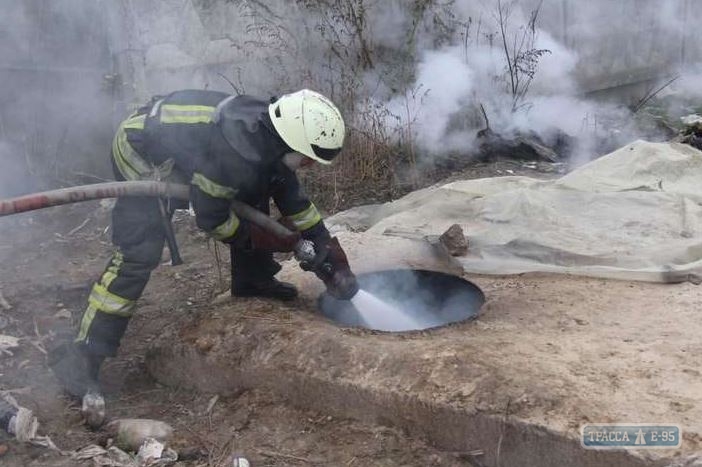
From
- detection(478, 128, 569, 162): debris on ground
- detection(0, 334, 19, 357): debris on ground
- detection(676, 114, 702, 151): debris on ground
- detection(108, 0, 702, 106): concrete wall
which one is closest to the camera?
detection(0, 334, 19, 357): debris on ground

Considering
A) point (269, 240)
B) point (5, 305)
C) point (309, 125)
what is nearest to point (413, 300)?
point (269, 240)

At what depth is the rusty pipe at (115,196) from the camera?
10.5 feet

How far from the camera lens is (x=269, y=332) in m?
3.64

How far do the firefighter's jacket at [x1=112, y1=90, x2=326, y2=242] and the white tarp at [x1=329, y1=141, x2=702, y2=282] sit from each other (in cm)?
150

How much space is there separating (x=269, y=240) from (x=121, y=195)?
744mm

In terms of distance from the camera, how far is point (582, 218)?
4.89 meters

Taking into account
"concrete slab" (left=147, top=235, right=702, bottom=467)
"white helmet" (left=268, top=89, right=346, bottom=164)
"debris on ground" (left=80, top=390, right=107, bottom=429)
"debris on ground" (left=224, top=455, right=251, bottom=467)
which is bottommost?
"debris on ground" (left=224, top=455, right=251, bottom=467)

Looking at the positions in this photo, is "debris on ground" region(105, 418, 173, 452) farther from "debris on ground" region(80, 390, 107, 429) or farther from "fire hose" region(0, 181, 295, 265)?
"fire hose" region(0, 181, 295, 265)

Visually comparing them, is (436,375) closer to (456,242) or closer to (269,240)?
(269,240)

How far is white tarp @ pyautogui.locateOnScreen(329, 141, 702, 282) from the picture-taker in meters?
4.34

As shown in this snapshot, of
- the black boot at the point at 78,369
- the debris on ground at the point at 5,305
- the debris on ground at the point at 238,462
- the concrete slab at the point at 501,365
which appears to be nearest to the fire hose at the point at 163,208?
the concrete slab at the point at 501,365

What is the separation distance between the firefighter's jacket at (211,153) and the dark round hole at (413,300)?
25.6 inches

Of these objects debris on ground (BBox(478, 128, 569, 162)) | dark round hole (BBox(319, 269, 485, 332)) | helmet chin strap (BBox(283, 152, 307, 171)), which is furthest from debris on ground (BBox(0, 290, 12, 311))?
debris on ground (BBox(478, 128, 569, 162))

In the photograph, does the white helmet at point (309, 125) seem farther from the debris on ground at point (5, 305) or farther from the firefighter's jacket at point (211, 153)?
the debris on ground at point (5, 305)
